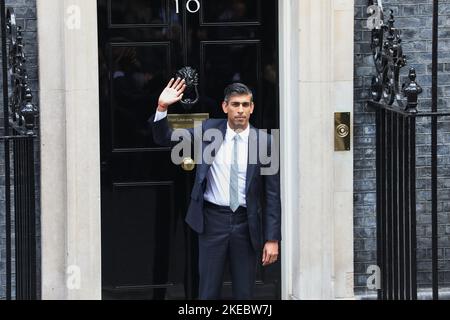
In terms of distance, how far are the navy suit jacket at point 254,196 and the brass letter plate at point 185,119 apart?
0.67m

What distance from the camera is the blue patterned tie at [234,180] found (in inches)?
275

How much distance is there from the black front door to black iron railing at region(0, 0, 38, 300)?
0.76 metres

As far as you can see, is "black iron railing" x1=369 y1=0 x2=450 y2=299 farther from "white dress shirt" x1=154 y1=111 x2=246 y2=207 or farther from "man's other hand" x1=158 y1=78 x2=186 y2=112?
"man's other hand" x1=158 y1=78 x2=186 y2=112

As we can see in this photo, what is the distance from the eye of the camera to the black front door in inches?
305

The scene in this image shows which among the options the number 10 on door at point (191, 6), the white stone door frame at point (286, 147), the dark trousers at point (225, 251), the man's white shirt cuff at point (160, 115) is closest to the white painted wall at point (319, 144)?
the white stone door frame at point (286, 147)

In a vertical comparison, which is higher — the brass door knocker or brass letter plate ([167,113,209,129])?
the brass door knocker

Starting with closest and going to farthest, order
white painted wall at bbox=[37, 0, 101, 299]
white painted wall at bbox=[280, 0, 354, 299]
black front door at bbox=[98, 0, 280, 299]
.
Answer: white painted wall at bbox=[37, 0, 101, 299] < white painted wall at bbox=[280, 0, 354, 299] < black front door at bbox=[98, 0, 280, 299]

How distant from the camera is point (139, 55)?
7.74m

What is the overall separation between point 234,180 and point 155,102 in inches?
42.4

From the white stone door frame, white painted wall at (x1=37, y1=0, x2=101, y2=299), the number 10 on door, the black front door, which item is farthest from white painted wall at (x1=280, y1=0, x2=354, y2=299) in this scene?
white painted wall at (x1=37, y1=0, x2=101, y2=299)

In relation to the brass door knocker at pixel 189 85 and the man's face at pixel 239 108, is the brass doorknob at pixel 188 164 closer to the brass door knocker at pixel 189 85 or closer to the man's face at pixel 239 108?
the brass door knocker at pixel 189 85

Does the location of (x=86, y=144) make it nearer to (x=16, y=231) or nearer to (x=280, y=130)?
(x=16, y=231)

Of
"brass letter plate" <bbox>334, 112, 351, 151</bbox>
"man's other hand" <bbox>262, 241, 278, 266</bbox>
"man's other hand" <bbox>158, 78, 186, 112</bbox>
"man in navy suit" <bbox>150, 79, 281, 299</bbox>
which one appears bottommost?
"man's other hand" <bbox>262, 241, 278, 266</bbox>

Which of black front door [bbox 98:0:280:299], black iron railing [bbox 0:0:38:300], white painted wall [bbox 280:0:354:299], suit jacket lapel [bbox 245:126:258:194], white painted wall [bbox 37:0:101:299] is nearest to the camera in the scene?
black iron railing [bbox 0:0:38:300]
